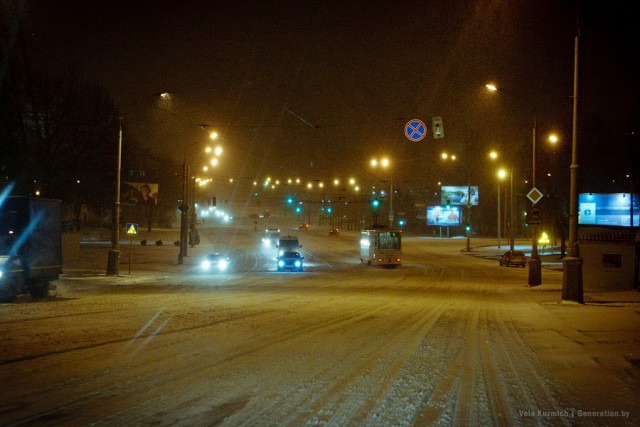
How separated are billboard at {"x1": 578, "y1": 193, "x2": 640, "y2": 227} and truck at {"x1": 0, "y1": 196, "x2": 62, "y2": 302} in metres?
45.1

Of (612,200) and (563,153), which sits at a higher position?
(563,153)

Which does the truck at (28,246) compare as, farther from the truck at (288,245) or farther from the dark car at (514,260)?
Answer: the dark car at (514,260)

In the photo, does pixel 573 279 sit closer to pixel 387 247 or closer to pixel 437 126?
A: pixel 437 126

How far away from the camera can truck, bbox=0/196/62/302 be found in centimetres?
1930

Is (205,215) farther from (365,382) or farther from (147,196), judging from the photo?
(365,382)

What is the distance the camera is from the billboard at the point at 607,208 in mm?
53006

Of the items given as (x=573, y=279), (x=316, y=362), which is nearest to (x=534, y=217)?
(x=573, y=279)

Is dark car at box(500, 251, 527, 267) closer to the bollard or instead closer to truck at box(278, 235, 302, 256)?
truck at box(278, 235, 302, 256)

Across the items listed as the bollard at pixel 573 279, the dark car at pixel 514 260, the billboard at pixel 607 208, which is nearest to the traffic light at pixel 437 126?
the bollard at pixel 573 279

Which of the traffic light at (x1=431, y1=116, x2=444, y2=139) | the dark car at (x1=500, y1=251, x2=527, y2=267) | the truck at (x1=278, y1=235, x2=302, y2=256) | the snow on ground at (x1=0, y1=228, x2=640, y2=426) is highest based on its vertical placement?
the traffic light at (x1=431, y1=116, x2=444, y2=139)

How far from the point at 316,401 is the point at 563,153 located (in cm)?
5595

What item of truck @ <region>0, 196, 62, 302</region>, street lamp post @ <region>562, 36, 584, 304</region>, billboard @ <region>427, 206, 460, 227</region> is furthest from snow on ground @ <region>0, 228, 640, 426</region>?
billboard @ <region>427, 206, 460, 227</region>

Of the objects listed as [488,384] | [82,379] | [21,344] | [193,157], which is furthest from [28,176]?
[488,384]

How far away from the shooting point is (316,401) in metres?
7.44
